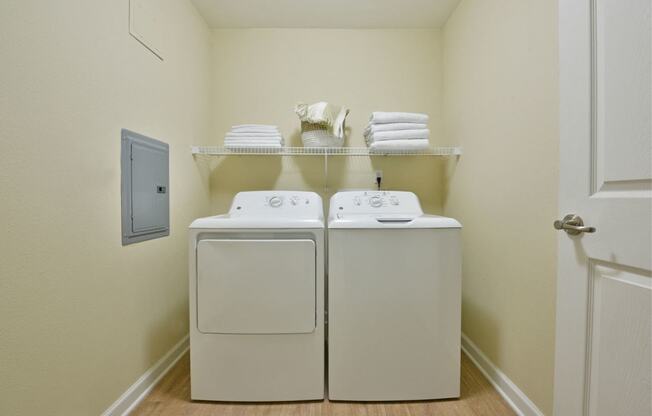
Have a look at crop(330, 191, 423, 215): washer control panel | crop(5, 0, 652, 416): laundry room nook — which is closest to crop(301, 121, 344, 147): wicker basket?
crop(5, 0, 652, 416): laundry room nook

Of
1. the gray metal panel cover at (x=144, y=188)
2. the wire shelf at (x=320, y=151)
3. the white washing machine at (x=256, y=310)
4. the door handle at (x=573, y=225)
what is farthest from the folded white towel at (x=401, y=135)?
the gray metal panel cover at (x=144, y=188)

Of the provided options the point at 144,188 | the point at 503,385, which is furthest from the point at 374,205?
the point at 144,188

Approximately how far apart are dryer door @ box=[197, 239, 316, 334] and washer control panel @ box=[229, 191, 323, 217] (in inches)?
14.4

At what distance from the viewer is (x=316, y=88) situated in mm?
2203

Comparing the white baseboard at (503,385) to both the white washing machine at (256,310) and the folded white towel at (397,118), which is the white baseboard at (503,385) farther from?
the folded white towel at (397,118)

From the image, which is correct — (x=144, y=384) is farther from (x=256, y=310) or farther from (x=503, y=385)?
(x=503, y=385)

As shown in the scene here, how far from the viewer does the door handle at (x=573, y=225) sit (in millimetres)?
831

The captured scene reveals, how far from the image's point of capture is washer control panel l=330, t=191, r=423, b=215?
1.74m

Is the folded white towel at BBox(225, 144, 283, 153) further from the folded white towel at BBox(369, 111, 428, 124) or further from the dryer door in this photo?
the dryer door

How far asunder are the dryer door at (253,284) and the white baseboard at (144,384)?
40cm

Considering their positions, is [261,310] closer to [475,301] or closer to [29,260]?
[29,260]

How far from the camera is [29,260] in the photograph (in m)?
0.89

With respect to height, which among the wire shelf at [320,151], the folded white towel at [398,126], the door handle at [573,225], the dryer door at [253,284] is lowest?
the dryer door at [253,284]

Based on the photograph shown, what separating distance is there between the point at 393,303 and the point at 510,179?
2.67 feet
